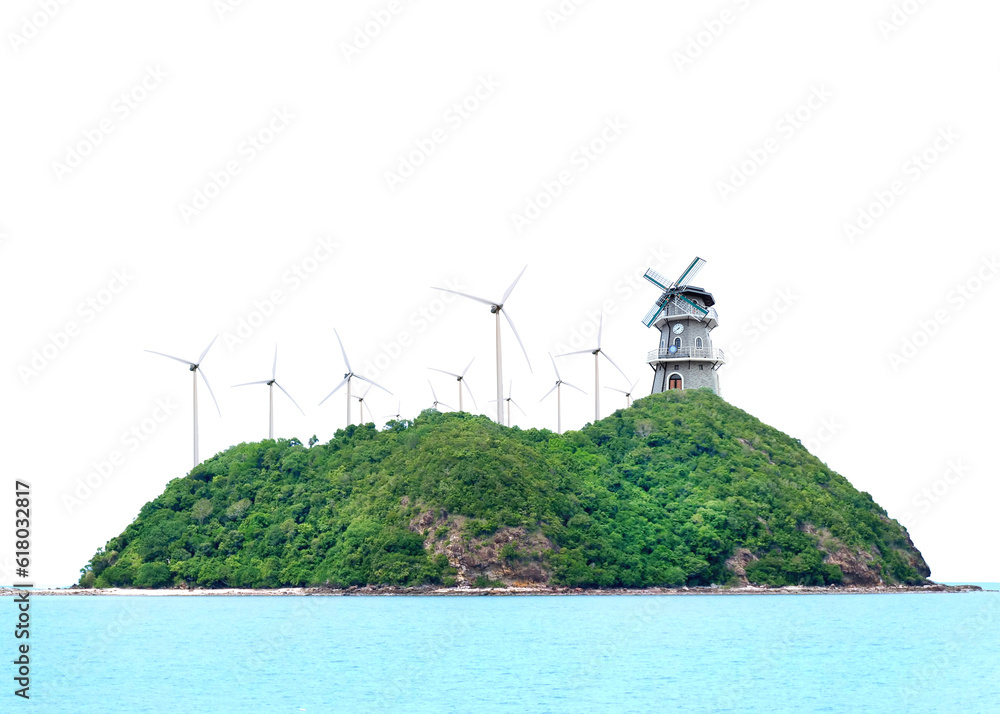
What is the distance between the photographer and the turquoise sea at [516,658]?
1861 inches

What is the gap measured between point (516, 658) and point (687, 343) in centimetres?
8321

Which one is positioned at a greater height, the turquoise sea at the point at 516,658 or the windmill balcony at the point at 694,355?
the windmill balcony at the point at 694,355

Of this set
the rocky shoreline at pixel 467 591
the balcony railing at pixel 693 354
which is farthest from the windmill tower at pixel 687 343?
the rocky shoreline at pixel 467 591

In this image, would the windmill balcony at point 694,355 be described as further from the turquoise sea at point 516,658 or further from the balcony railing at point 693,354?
the turquoise sea at point 516,658

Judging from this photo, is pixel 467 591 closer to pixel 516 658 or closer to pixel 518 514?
pixel 518 514

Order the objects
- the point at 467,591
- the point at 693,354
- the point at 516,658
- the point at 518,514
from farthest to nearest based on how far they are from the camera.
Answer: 1. the point at 693,354
2. the point at 518,514
3. the point at 467,591
4. the point at 516,658

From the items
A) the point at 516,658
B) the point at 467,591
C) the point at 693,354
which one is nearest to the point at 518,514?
the point at 467,591

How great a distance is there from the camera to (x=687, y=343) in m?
137

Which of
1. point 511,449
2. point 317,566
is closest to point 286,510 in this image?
point 317,566

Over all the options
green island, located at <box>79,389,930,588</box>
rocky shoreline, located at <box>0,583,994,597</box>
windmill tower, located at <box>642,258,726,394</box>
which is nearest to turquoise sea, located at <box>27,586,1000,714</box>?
rocky shoreline, located at <box>0,583,994,597</box>

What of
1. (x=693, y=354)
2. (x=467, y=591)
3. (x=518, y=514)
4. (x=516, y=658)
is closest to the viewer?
(x=516, y=658)

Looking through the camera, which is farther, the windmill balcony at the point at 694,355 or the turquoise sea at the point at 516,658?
the windmill balcony at the point at 694,355

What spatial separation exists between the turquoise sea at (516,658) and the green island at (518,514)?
29.3 ft

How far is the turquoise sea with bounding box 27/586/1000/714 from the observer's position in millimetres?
47281
